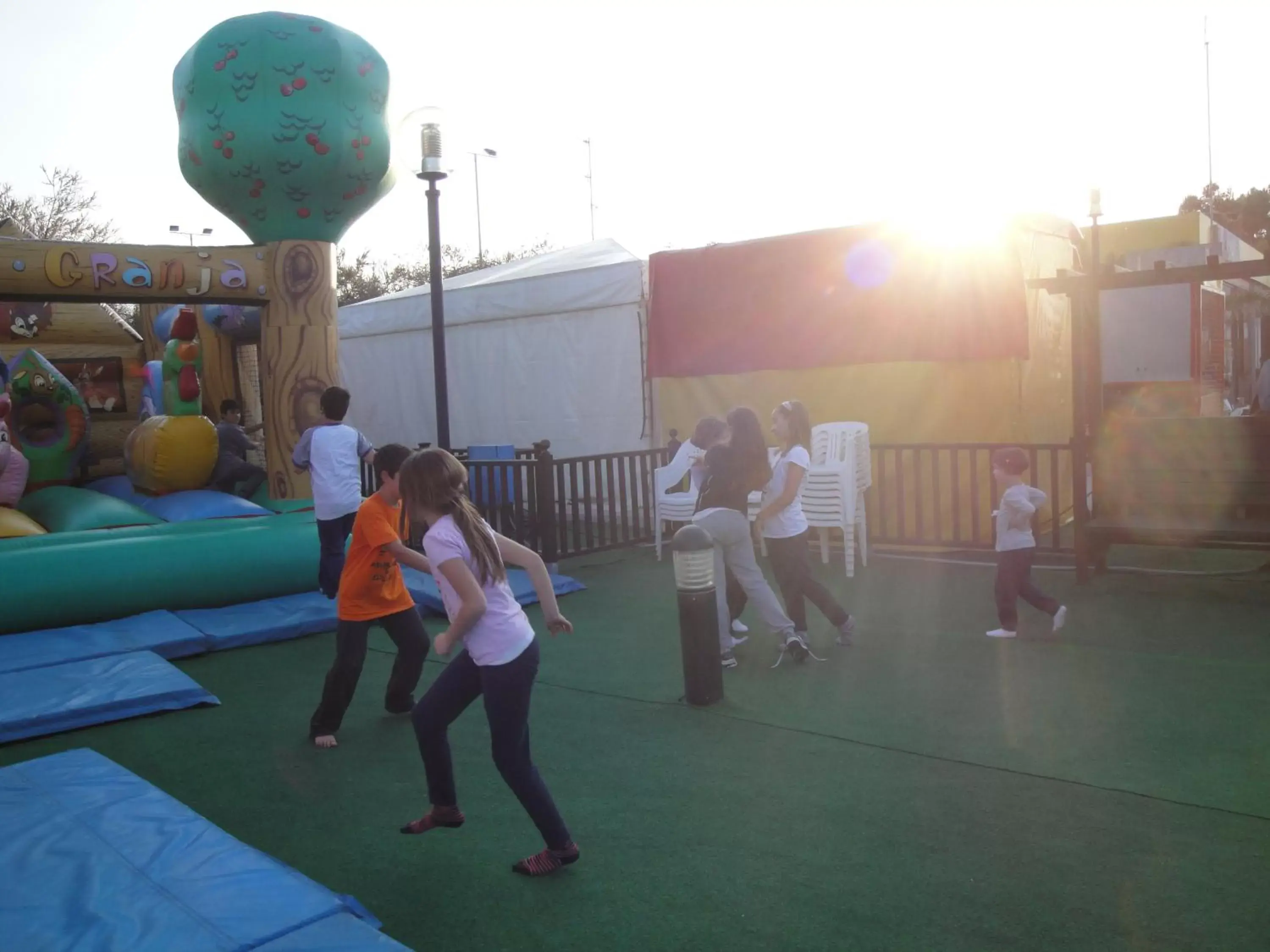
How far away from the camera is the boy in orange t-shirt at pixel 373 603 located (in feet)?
17.3

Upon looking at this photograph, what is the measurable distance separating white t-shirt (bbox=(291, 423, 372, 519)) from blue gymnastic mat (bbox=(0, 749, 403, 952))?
3.06m

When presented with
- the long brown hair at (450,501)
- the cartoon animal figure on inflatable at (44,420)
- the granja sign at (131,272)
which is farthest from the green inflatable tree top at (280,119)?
the long brown hair at (450,501)

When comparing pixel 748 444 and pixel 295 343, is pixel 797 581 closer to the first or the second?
pixel 748 444

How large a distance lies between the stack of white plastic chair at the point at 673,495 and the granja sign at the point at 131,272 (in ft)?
13.6

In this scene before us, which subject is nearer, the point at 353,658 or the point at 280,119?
the point at 353,658

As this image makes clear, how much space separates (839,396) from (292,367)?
17.9ft

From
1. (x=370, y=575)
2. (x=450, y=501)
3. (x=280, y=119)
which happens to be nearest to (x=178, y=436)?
(x=280, y=119)

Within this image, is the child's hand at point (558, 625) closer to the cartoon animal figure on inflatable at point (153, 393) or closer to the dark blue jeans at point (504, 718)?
the dark blue jeans at point (504, 718)

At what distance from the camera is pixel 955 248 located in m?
10.5


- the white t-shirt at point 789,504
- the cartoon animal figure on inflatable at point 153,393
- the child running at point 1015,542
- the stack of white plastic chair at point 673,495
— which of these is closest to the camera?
the white t-shirt at point 789,504

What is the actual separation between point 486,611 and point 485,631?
0.25 ft

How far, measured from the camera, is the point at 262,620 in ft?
Answer: 26.9

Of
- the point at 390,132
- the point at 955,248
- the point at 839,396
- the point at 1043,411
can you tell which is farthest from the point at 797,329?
the point at 390,132

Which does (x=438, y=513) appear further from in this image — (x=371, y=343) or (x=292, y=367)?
(x=371, y=343)
